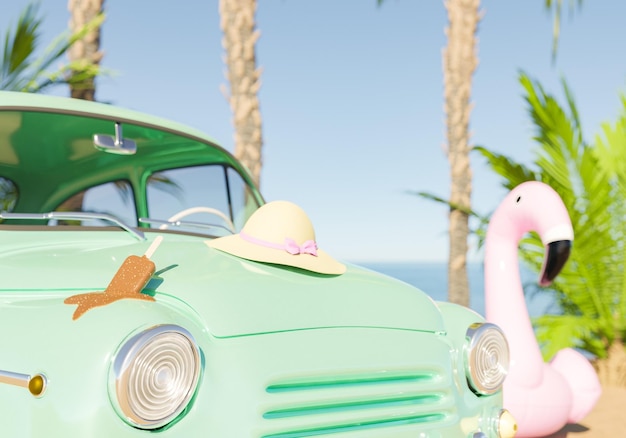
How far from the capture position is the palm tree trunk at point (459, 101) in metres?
10.1

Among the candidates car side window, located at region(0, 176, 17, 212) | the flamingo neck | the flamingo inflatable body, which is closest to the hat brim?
car side window, located at region(0, 176, 17, 212)

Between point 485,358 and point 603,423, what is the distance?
3.48 m

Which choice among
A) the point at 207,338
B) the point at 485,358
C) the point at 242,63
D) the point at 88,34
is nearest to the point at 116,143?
the point at 207,338

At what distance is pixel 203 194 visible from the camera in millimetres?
3617

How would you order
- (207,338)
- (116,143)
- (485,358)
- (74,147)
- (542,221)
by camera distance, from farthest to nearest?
(542,221)
(74,147)
(116,143)
(485,358)
(207,338)

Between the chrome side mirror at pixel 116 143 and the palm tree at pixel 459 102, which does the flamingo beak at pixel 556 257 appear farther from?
the palm tree at pixel 459 102

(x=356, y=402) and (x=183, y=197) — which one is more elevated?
(x=183, y=197)

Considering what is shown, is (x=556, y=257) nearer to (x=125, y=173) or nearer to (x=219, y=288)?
(x=219, y=288)

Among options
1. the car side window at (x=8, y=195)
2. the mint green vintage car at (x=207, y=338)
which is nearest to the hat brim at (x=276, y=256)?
the mint green vintage car at (x=207, y=338)

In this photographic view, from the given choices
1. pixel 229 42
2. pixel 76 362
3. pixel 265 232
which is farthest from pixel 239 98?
pixel 76 362

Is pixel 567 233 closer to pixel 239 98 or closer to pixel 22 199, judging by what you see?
pixel 22 199

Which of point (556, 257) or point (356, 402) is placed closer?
point (356, 402)

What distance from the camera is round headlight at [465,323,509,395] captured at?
238cm

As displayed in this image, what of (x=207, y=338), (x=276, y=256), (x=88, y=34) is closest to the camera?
(x=207, y=338)
